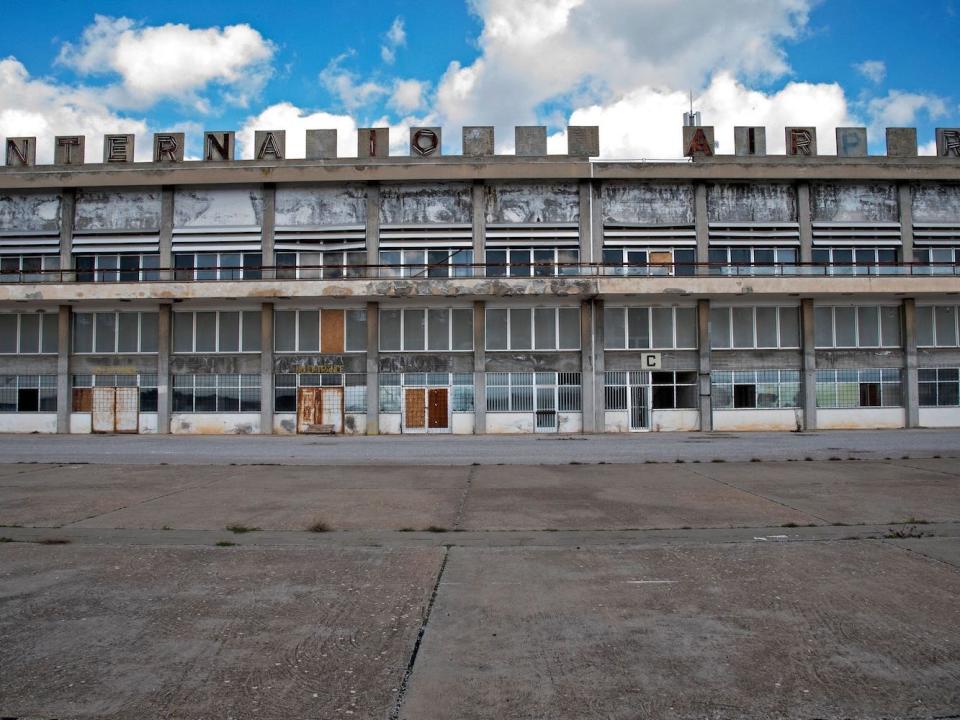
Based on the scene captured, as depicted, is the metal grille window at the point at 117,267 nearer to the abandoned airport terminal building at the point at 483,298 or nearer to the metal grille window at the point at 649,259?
the abandoned airport terminal building at the point at 483,298

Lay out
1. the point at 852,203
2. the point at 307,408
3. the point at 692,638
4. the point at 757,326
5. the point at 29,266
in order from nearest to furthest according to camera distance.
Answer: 1. the point at 692,638
2. the point at 307,408
3. the point at 757,326
4. the point at 852,203
5. the point at 29,266

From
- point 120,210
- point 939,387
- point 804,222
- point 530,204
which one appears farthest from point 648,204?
point 120,210

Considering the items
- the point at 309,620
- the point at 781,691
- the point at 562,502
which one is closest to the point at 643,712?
the point at 781,691

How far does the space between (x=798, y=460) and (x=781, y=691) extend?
1267cm

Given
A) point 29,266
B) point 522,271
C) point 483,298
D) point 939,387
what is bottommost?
point 939,387

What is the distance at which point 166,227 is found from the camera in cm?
3122

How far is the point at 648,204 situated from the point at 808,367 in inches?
417

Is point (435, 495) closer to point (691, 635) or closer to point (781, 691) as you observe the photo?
point (691, 635)

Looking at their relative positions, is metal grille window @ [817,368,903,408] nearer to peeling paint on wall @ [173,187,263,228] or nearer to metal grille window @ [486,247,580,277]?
metal grille window @ [486,247,580,277]

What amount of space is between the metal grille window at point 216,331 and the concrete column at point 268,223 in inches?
103

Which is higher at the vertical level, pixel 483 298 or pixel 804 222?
pixel 804 222

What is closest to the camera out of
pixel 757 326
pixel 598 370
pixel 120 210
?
pixel 598 370

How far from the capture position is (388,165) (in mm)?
30156

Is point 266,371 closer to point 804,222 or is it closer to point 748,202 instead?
point 748,202
